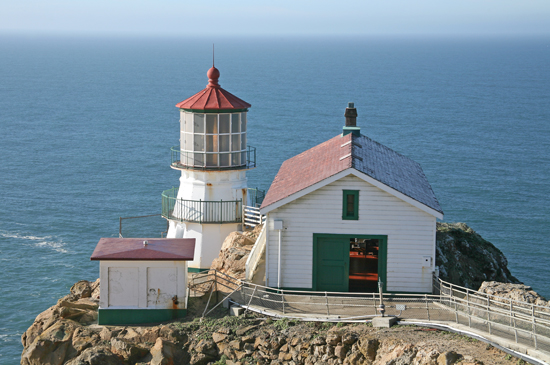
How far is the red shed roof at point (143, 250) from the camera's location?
1981cm

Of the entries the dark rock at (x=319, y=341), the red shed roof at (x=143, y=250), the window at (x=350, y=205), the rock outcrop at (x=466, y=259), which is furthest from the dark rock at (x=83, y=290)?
the rock outcrop at (x=466, y=259)

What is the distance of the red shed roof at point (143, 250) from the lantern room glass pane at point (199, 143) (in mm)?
5144

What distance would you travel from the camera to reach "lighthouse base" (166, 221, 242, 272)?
26328 millimetres

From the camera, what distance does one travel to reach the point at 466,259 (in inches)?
1059

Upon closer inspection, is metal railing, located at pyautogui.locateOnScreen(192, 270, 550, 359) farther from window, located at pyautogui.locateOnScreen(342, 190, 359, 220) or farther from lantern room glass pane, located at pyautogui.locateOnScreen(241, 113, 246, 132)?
lantern room glass pane, located at pyautogui.locateOnScreen(241, 113, 246, 132)

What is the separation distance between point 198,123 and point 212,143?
2.75ft

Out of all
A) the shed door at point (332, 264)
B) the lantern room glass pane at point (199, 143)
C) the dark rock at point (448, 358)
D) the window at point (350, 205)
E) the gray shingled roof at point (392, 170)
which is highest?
Answer: the lantern room glass pane at point (199, 143)

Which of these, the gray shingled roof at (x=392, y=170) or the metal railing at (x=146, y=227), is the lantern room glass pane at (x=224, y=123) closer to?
the gray shingled roof at (x=392, y=170)

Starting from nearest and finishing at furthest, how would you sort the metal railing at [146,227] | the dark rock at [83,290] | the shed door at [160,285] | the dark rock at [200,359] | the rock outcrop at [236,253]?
the dark rock at [200,359] < the shed door at [160,285] < the rock outcrop at [236,253] < the dark rock at [83,290] < the metal railing at [146,227]

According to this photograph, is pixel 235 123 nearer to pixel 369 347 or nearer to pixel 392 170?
pixel 392 170

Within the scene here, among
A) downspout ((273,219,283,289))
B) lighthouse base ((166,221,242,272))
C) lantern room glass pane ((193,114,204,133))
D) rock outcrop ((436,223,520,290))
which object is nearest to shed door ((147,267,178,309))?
downspout ((273,219,283,289))

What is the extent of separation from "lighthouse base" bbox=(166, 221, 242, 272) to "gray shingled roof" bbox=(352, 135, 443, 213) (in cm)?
584

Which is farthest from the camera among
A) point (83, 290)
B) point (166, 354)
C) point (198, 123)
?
point (198, 123)

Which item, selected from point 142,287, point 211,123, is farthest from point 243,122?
point 142,287
